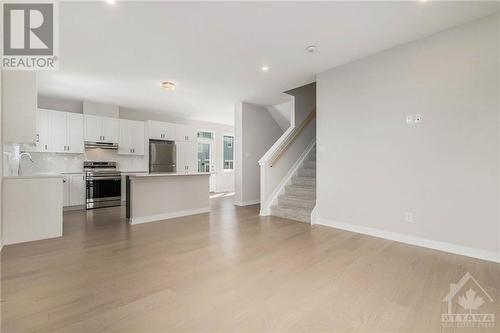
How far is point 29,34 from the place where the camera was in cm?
277

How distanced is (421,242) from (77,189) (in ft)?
22.5

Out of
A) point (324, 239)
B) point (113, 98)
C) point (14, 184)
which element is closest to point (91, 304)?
point (14, 184)

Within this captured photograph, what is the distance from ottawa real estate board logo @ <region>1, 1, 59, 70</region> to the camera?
2.38m

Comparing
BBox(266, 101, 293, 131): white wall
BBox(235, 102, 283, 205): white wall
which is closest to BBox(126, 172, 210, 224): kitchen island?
BBox(235, 102, 283, 205): white wall

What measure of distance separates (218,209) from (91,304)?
12.1 feet

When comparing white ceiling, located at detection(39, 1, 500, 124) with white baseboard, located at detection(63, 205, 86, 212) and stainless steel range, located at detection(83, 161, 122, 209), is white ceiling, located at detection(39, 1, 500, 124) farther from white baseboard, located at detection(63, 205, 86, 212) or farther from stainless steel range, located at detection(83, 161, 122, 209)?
white baseboard, located at detection(63, 205, 86, 212)

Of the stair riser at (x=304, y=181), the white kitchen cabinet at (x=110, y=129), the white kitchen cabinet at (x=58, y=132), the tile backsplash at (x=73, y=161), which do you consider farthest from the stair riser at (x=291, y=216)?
the white kitchen cabinet at (x=58, y=132)

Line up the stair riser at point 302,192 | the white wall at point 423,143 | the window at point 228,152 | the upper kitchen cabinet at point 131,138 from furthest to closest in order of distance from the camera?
1. the window at point 228,152
2. the upper kitchen cabinet at point 131,138
3. the stair riser at point 302,192
4. the white wall at point 423,143

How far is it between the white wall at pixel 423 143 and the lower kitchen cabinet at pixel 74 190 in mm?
5618

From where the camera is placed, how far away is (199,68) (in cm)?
382

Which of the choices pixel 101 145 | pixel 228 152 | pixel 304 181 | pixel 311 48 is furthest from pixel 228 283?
pixel 228 152

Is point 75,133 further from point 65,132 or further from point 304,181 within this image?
point 304,181

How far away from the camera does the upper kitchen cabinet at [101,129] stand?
18.5 ft

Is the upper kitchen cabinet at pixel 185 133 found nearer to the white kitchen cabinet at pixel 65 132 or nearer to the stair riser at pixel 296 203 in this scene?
the white kitchen cabinet at pixel 65 132
